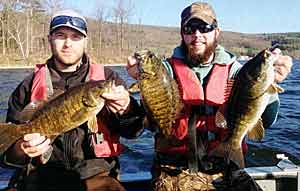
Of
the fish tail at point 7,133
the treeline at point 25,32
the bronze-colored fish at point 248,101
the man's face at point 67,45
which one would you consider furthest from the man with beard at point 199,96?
the treeline at point 25,32

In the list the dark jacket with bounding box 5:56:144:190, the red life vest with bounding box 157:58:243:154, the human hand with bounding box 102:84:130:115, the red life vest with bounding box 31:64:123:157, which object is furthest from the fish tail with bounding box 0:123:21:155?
the red life vest with bounding box 157:58:243:154

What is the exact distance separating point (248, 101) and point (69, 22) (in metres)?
2.33

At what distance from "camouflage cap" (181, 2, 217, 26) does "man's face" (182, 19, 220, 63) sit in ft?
0.18

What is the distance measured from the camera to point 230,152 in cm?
459

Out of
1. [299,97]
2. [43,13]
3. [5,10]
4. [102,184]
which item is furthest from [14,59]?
[102,184]

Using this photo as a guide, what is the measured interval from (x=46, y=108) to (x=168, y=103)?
4.09 ft

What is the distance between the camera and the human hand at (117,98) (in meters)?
4.31

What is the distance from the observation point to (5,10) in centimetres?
6550

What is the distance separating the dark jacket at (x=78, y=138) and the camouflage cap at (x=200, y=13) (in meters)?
1.10

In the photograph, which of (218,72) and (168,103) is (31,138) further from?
(218,72)

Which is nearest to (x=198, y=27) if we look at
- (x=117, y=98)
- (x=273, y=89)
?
(x=273, y=89)

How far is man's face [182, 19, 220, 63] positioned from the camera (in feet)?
16.5

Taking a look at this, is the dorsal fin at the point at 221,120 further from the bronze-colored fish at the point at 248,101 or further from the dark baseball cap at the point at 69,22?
the dark baseball cap at the point at 69,22

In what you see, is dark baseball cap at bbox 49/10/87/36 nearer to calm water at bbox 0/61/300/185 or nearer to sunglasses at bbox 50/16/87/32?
sunglasses at bbox 50/16/87/32
